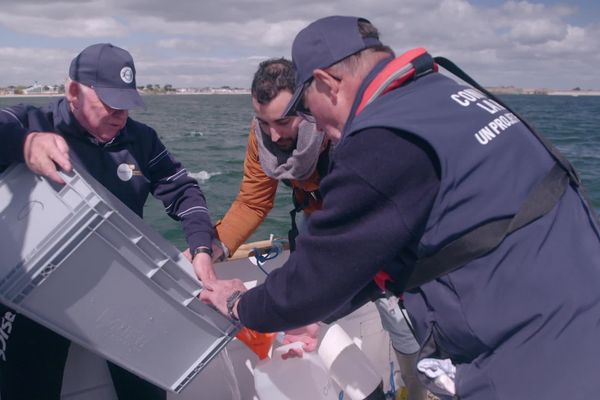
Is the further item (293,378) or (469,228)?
(293,378)

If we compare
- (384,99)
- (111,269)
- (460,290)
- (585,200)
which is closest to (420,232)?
(460,290)

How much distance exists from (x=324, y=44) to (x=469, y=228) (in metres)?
0.68

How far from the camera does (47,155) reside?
6.20 ft

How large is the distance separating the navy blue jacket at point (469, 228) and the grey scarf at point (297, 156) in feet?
3.64

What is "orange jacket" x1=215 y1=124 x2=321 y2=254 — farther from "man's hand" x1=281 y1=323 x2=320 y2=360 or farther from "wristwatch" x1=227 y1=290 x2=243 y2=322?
"wristwatch" x1=227 y1=290 x2=243 y2=322

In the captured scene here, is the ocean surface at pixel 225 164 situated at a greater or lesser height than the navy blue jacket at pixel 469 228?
lesser

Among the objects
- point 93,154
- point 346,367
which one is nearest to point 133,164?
point 93,154

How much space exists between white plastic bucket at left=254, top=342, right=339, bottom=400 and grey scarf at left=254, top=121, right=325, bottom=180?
0.97 meters

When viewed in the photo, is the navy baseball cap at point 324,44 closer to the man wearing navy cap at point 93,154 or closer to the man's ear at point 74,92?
the man wearing navy cap at point 93,154

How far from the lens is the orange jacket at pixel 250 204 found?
3.00 m

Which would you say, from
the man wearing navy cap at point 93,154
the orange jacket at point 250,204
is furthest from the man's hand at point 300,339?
the man wearing navy cap at point 93,154

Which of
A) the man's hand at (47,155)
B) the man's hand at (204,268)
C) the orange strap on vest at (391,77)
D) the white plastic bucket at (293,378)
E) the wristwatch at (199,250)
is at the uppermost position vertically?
the orange strap on vest at (391,77)

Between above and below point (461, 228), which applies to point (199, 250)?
below

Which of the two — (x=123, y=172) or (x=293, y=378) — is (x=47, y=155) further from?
(x=293, y=378)
